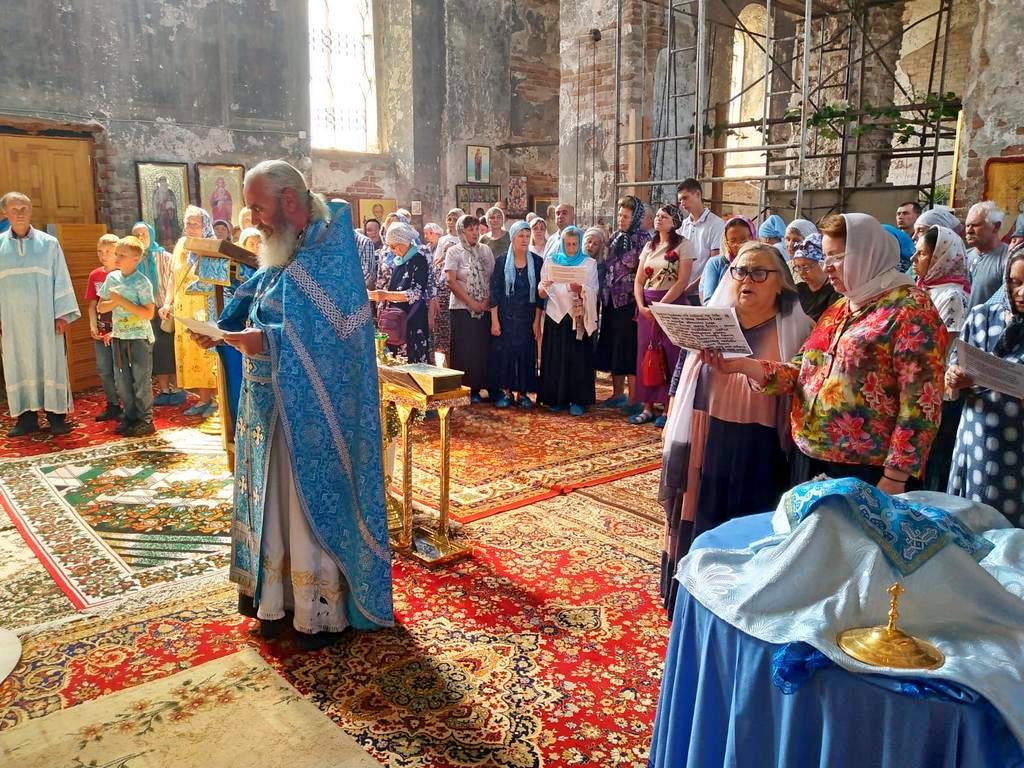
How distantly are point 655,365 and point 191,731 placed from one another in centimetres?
508

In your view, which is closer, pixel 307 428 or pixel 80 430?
pixel 307 428

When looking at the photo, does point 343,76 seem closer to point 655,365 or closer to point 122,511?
point 655,365

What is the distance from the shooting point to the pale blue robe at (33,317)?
6.71 m

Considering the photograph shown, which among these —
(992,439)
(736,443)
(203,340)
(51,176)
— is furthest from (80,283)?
(992,439)

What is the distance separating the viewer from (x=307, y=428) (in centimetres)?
335

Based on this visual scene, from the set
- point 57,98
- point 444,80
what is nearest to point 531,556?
point 57,98

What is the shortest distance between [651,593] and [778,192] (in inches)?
381

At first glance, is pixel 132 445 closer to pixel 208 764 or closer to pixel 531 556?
pixel 531 556

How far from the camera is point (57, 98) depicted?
1002 cm

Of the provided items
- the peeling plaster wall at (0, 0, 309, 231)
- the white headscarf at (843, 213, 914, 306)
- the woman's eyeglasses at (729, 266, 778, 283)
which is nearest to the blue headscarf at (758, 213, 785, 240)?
the woman's eyeglasses at (729, 266, 778, 283)

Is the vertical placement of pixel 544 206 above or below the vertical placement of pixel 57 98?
below

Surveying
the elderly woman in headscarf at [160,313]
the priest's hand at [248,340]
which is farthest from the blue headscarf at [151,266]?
the priest's hand at [248,340]

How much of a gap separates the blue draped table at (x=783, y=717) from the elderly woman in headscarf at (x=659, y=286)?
4916 mm

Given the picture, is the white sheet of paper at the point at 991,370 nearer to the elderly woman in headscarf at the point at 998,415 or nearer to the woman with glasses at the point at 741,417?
the elderly woman in headscarf at the point at 998,415
